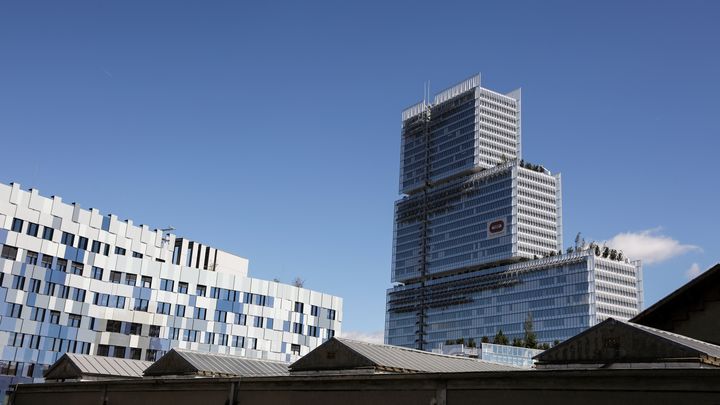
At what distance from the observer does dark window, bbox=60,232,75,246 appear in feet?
323

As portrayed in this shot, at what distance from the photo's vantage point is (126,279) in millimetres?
106125

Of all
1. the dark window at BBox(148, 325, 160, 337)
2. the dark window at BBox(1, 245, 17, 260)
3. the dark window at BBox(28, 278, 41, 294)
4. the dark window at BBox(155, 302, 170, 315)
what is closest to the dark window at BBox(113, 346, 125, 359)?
the dark window at BBox(148, 325, 160, 337)

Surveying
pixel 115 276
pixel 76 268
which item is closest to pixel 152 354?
pixel 115 276

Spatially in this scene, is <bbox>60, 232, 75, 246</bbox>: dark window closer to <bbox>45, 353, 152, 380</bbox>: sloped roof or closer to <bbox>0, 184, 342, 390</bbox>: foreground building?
<bbox>0, 184, 342, 390</bbox>: foreground building

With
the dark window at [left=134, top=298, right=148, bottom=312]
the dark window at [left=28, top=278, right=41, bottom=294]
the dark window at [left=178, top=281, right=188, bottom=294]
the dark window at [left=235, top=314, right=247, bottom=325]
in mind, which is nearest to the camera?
the dark window at [left=28, top=278, right=41, bottom=294]

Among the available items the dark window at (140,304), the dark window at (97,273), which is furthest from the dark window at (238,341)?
the dark window at (97,273)

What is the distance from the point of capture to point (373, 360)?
34312 mm

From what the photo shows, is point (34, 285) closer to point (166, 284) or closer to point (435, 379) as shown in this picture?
point (166, 284)

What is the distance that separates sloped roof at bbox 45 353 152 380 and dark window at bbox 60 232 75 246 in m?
50.9

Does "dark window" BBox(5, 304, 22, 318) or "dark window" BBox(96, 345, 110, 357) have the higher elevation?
"dark window" BBox(5, 304, 22, 318)

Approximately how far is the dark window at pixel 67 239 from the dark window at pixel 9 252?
7.02 m

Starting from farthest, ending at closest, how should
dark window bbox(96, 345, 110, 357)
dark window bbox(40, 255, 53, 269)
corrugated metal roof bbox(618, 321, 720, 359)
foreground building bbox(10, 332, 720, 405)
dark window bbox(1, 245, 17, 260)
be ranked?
1. dark window bbox(96, 345, 110, 357)
2. dark window bbox(40, 255, 53, 269)
3. dark window bbox(1, 245, 17, 260)
4. corrugated metal roof bbox(618, 321, 720, 359)
5. foreground building bbox(10, 332, 720, 405)

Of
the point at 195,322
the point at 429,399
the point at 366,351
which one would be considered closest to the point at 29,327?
the point at 195,322

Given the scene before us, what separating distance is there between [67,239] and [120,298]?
1186 cm
